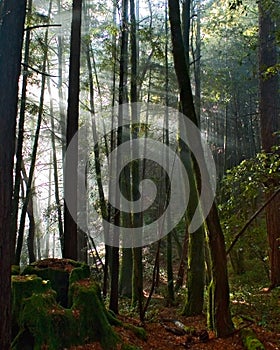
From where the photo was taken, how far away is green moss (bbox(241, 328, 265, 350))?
5.22m

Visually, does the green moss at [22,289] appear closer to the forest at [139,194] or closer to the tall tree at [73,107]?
the forest at [139,194]

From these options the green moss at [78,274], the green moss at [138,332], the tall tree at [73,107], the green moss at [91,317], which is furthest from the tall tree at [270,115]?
the green moss at [91,317]

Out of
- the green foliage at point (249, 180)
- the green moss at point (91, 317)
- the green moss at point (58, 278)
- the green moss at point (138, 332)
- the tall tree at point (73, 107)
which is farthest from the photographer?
the tall tree at point (73, 107)

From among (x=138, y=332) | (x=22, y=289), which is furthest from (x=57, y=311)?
(x=138, y=332)

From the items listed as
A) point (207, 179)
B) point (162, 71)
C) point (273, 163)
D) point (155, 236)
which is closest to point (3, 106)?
point (207, 179)

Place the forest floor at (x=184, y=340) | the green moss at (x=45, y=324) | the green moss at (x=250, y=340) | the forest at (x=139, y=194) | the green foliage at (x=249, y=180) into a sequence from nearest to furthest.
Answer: the green moss at (x=45, y=324) → the forest at (x=139, y=194) → the green moss at (x=250, y=340) → the forest floor at (x=184, y=340) → the green foliage at (x=249, y=180)

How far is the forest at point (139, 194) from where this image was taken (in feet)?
14.5

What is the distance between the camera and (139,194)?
11.6 m

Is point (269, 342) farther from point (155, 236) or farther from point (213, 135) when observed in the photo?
point (213, 135)

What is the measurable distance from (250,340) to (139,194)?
662 cm

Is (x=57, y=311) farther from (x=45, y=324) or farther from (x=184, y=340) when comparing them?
(x=184, y=340)

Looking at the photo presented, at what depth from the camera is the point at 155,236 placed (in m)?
17.4

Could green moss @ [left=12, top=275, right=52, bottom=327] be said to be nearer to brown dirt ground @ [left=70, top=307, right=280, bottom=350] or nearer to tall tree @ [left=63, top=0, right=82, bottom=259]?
brown dirt ground @ [left=70, top=307, right=280, bottom=350]

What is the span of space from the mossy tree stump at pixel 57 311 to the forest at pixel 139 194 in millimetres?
15
